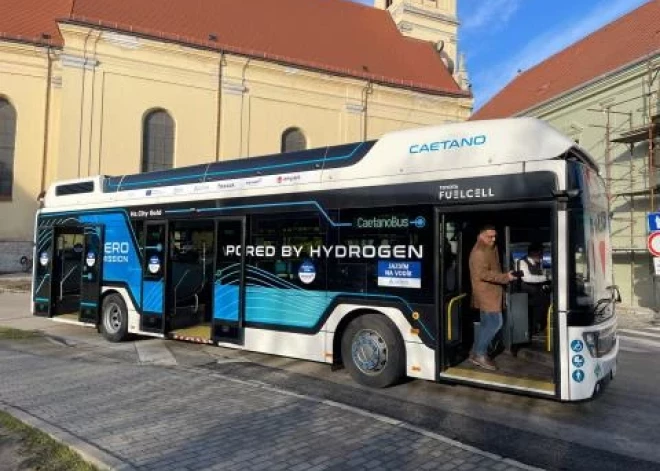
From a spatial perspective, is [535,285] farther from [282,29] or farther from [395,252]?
[282,29]

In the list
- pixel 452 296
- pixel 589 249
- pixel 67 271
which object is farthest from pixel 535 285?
pixel 67 271

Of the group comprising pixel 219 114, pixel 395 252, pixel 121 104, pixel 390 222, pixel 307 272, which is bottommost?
pixel 307 272

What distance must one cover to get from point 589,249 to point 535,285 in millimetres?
1971

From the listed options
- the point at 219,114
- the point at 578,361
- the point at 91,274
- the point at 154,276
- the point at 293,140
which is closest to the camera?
the point at 578,361

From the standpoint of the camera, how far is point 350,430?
531 cm

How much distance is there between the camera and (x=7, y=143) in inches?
1241

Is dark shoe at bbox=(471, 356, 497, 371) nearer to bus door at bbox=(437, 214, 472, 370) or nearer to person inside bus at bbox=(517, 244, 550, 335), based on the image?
bus door at bbox=(437, 214, 472, 370)

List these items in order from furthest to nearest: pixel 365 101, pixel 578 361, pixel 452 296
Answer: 1. pixel 365 101
2. pixel 452 296
3. pixel 578 361

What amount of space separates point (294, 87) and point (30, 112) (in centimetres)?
1478

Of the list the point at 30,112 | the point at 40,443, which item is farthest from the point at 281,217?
the point at 30,112

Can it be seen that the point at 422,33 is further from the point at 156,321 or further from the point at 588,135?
the point at 156,321

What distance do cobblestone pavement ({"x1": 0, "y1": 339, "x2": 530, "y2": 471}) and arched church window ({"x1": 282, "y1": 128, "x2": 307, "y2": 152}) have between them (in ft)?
99.1

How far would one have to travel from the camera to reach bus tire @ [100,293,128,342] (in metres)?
10.7

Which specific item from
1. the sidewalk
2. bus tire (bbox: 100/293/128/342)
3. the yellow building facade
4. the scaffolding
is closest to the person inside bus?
the sidewalk
